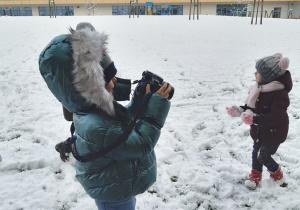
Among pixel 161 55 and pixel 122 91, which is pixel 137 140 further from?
pixel 161 55

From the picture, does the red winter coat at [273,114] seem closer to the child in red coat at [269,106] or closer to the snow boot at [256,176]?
the child in red coat at [269,106]

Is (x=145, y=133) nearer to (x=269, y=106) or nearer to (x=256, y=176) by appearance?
(x=269, y=106)

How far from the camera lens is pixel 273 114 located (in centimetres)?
279

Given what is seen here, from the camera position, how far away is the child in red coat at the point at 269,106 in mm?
2748

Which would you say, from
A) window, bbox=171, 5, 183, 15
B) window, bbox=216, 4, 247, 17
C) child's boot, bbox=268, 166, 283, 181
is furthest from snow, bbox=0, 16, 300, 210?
window, bbox=171, 5, 183, 15

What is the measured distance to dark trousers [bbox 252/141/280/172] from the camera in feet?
9.88

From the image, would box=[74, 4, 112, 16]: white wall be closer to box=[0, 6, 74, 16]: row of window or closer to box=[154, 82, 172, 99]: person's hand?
box=[0, 6, 74, 16]: row of window

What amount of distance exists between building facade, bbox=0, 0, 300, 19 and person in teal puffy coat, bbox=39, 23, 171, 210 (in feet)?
149

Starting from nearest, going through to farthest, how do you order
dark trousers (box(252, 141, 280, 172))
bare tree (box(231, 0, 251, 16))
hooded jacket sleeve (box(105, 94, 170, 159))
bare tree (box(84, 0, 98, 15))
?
1. hooded jacket sleeve (box(105, 94, 170, 159))
2. dark trousers (box(252, 141, 280, 172))
3. bare tree (box(231, 0, 251, 16))
4. bare tree (box(84, 0, 98, 15))

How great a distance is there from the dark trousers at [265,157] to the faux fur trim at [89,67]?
2.24 metres

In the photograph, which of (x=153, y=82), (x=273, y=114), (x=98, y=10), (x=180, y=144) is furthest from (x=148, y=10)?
(x=153, y=82)

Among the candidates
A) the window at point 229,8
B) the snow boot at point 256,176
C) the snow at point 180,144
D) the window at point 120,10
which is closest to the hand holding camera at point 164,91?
the snow at point 180,144

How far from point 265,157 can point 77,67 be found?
2.55 meters

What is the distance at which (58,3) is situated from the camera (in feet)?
157
